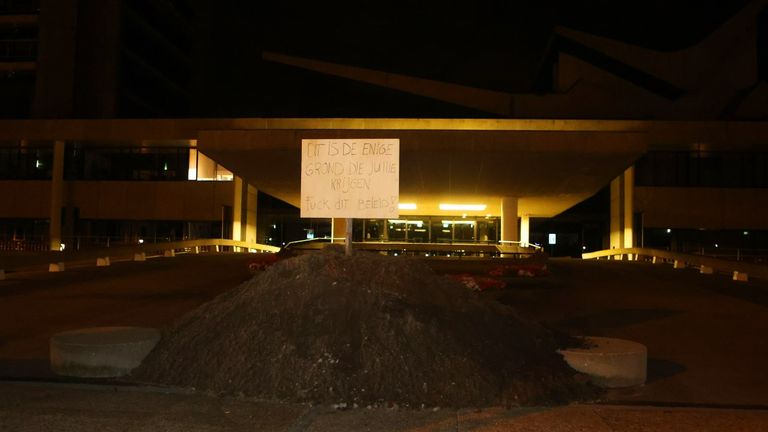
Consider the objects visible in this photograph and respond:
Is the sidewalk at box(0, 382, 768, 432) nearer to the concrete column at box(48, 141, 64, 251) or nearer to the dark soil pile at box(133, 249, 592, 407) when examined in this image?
the dark soil pile at box(133, 249, 592, 407)

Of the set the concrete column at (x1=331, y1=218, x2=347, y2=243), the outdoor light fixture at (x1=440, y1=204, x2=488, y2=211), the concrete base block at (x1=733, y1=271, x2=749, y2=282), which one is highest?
the outdoor light fixture at (x1=440, y1=204, x2=488, y2=211)

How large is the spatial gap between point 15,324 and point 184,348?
5.09 meters

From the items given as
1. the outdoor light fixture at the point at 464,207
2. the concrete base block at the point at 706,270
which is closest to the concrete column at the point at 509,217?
the outdoor light fixture at the point at 464,207

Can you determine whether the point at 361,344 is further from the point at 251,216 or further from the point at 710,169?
the point at 710,169

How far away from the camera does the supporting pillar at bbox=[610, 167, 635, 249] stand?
133 ft

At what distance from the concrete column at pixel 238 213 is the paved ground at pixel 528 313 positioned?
73.4ft

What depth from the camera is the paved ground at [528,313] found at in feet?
20.6

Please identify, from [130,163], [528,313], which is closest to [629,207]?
[528,313]

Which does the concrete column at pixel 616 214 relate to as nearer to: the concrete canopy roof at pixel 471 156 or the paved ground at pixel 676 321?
the concrete canopy roof at pixel 471 156

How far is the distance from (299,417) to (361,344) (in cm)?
117

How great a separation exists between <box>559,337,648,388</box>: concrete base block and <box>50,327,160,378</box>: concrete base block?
4908mm

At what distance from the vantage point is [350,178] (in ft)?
29.7

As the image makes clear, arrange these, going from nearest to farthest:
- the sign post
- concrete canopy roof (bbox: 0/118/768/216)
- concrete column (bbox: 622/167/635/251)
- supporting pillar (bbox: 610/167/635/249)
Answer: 1. the sign post
2. concrete canopy roof (bbox: 0/118/768/216)
3. concrete column (bbox: 622/167/635/251)
4. supporting pillar (bbox: 610/167/635/249)

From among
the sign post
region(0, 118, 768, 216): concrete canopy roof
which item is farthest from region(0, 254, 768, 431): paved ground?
region(0, 118, 768, 216): concrete canopy roof
